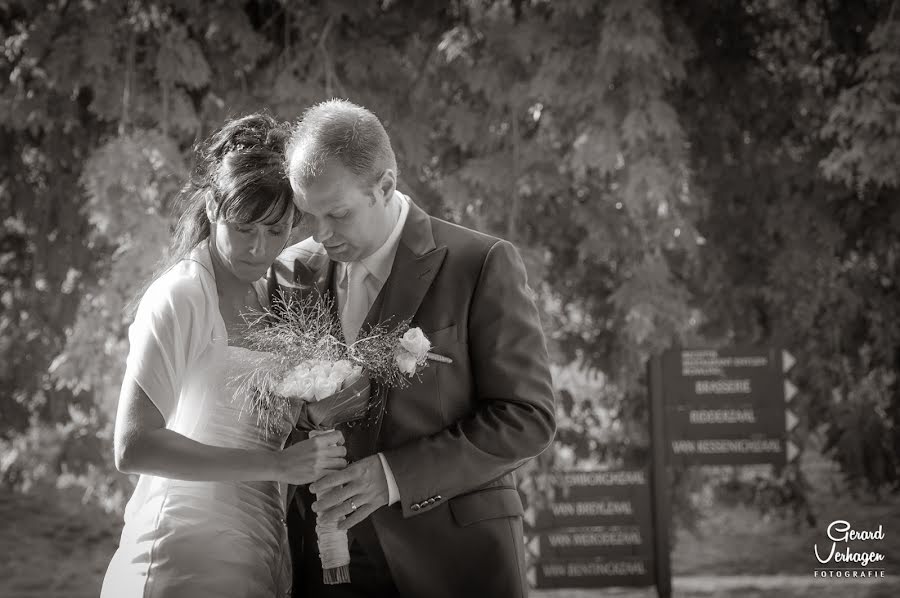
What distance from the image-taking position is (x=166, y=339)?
2113 mm

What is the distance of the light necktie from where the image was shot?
7.83ft

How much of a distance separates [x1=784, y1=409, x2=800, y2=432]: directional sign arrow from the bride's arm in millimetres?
3698

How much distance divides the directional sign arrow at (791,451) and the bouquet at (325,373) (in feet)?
11.9

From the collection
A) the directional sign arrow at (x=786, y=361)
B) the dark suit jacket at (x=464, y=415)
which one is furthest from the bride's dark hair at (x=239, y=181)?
the directional sign arrow at (x=786, y=361)

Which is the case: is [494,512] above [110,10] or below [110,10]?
below

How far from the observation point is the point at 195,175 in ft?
8.11

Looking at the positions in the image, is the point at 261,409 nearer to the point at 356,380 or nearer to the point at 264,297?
the point at 356,380

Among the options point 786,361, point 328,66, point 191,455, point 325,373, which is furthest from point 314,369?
point 786,361

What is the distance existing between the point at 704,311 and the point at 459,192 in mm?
2007

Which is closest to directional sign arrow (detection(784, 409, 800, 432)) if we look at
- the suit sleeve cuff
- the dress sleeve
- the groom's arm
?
the groom's arm

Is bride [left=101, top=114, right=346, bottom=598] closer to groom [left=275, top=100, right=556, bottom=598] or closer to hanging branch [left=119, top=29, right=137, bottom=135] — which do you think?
groom [left=275, top=100, right=556, bottom=598]

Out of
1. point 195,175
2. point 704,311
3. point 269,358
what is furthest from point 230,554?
point 704,311

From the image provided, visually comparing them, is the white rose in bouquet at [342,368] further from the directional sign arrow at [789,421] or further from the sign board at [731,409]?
the directional sign arrow at [789,421]

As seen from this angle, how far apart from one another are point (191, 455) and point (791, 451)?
4.11 metres
